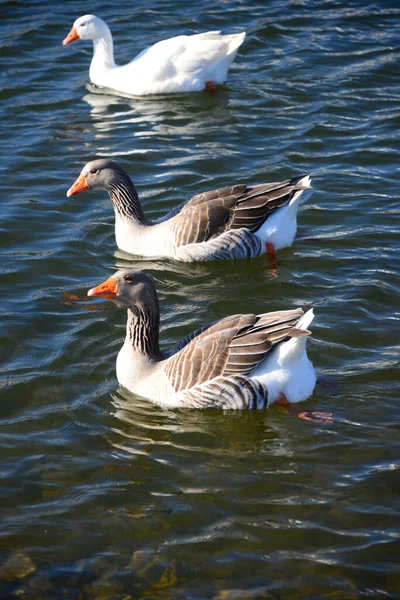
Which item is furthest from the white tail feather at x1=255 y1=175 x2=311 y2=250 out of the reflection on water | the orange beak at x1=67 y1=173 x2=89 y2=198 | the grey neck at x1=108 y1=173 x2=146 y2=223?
the reflection on water

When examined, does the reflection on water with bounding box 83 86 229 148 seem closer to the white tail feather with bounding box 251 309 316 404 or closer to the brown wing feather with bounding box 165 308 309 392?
the brown wing feather with bounding box 165 308 309 392

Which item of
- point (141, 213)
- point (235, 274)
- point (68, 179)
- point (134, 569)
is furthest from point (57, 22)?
point (134, 569)

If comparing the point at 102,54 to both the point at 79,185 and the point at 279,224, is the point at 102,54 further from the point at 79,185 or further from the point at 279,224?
the point at 279,224

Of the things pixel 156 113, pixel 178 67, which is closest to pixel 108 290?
pixel 156 113

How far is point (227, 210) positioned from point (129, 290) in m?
2.79

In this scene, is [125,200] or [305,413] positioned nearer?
[305,413]

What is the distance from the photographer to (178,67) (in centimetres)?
1502

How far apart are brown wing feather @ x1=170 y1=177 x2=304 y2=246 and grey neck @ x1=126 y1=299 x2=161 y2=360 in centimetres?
248

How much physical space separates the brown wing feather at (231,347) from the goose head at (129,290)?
56 centimetres

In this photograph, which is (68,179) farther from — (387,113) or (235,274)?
(387,113)

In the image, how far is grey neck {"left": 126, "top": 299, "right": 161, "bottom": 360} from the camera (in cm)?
811

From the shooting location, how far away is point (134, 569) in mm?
6238

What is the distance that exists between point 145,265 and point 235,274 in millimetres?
1067

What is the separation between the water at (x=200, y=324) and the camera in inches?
250
